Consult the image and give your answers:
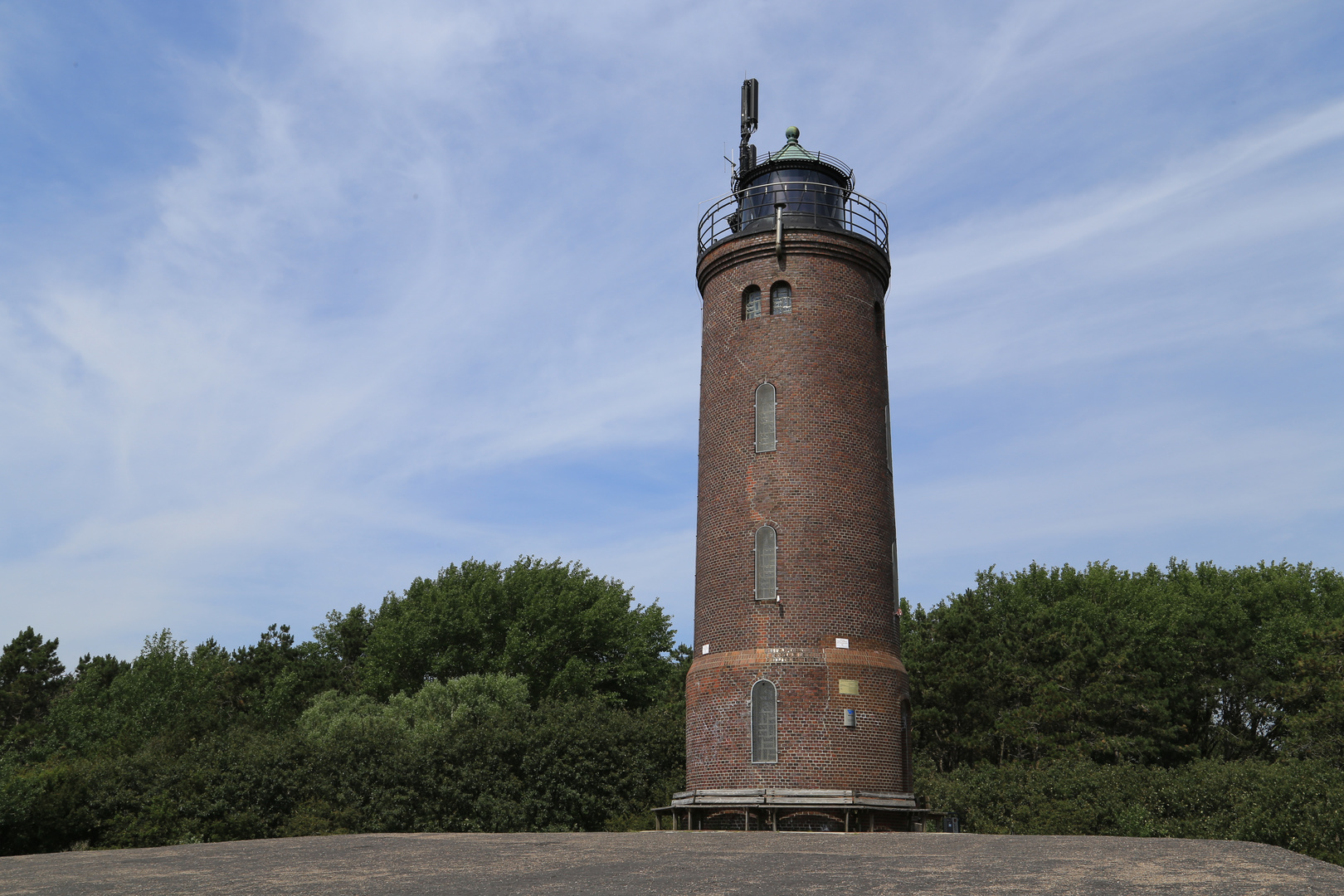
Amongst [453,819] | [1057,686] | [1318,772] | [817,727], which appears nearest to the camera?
[1318,772]

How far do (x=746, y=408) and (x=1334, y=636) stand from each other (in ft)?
90.1

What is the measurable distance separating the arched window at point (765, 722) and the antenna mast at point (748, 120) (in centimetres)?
1356

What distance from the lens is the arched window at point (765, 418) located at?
23.6m

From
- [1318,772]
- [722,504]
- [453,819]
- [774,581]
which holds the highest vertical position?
[722,504]

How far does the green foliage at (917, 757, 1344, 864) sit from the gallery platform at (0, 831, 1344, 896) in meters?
4.40

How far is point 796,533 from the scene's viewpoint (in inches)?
893

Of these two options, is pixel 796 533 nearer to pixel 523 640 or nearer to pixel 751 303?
pixel 751 303

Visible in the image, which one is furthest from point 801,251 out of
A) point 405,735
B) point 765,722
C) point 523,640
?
point 523,640

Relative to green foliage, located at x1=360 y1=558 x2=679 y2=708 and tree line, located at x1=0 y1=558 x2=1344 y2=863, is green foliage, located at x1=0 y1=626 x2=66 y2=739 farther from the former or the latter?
green foliage, located at x1=360 y1=558 x2=679 y2=708

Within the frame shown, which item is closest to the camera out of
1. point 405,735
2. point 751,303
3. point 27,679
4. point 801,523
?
point 801,523

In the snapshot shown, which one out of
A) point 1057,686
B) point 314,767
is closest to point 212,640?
point 314,767

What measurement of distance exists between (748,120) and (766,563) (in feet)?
43.6

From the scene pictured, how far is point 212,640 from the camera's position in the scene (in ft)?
220

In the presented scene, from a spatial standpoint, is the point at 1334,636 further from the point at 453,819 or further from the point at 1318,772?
the point at 453,819
